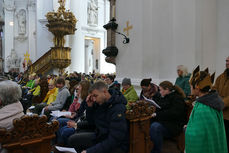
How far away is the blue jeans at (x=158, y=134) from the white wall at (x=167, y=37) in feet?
7.21

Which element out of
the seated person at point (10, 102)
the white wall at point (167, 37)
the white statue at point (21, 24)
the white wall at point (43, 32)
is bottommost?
the seated person at point (10, 102)

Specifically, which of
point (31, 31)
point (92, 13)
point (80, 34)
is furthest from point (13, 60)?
point (92, 13)

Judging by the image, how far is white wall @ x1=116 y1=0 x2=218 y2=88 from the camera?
4730mm

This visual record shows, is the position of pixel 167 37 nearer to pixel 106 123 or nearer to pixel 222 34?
pixel 222 34

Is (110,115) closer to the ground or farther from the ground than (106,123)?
farther from the ground

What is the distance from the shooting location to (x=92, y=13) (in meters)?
19.4

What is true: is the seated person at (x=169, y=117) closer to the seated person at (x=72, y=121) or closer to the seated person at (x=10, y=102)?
the seated person at (x=72, y=121)

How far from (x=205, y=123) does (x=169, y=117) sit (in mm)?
1313

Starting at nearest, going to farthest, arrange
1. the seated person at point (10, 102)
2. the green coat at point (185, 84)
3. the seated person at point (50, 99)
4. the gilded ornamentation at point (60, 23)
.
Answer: the seated person at point (10, 102)
the green coat at point (185, 84)
the seated person at point (50, 99)
the gilded ornamentation at point (60, 23)

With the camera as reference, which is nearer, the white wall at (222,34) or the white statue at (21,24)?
the white wall at (222,34)

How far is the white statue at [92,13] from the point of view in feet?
63.1

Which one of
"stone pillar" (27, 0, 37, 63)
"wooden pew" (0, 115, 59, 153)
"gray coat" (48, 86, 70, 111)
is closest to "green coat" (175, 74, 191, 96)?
"gray coat" (48, 86, 70, 111)

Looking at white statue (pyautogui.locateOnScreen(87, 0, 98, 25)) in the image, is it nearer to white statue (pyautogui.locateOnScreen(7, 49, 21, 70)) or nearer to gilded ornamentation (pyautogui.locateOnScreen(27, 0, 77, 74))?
gilded ornamentation (pyautogui.locateOnScreen(27, 0, 77, 74))

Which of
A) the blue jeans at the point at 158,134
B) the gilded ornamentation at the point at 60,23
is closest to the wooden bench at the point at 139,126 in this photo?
the blue jeans at the point at 158,134
